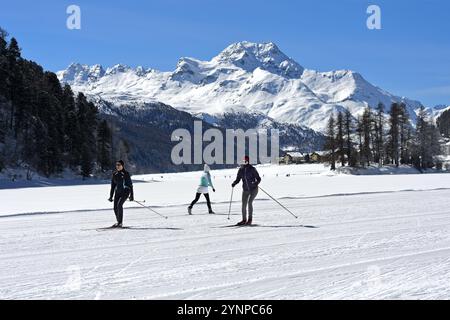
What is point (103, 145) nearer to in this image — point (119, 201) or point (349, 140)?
point (349, 140)

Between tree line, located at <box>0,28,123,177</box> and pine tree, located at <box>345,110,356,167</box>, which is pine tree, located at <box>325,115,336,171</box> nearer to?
pine tree, located at <box>345,110,356,167</box>

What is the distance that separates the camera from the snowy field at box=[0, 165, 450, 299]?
763 cm

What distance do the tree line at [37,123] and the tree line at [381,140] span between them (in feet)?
121

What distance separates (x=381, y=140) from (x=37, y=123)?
52.3m

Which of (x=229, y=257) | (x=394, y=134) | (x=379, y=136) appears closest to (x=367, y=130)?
(x=379, y=136)

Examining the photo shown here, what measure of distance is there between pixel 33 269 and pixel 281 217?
9683 mm

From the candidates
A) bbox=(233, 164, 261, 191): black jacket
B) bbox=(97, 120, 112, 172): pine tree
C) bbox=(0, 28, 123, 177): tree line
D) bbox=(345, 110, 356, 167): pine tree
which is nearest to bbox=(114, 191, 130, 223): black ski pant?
bbox=(233, 164, 261, 191): black jacket

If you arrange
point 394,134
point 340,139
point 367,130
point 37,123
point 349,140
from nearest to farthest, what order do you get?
point 37,123, point 349,140, point 340,139, point 367,130, point 394,134

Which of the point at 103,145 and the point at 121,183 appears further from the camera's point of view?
the point at 103,145

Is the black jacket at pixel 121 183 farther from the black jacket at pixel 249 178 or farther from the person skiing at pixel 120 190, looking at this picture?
the black jacket at pixel 249 178

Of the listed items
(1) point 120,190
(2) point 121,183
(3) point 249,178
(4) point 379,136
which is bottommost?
(1) point 120,190

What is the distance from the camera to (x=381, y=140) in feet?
271
